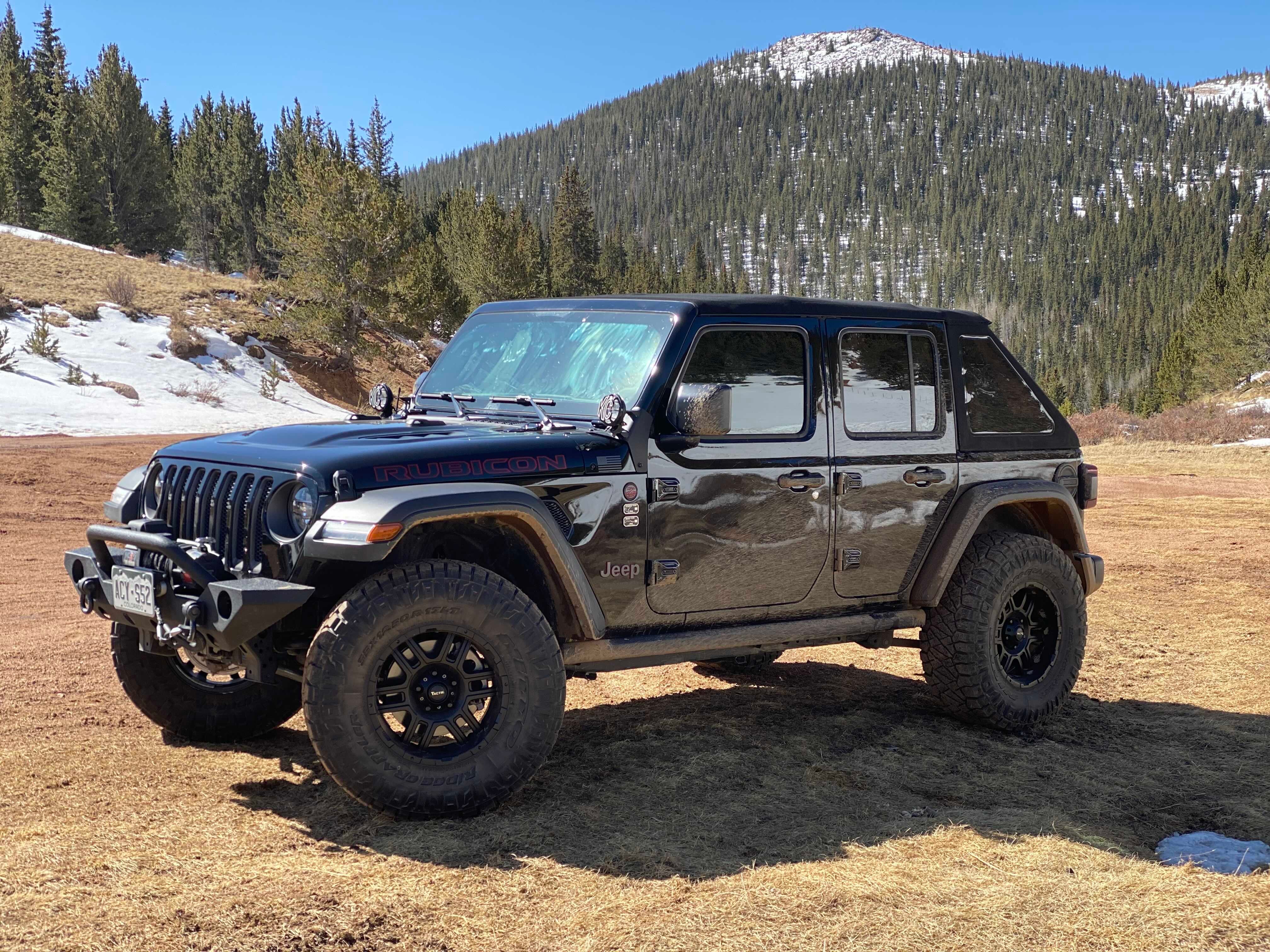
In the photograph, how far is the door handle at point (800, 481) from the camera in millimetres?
5336

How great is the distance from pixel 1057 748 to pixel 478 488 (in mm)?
3524

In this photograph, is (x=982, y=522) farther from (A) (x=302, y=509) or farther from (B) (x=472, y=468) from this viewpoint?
(A) (x=302, y=509)

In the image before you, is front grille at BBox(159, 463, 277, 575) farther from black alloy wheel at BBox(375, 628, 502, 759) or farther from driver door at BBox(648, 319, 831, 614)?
driver door at BBox(648, 319, 831, 614)

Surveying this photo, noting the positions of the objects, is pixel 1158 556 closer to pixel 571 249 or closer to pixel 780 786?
pixel 780 786

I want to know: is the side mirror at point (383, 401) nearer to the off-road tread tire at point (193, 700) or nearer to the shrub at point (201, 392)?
the off-road tread tire at point (193, 700)

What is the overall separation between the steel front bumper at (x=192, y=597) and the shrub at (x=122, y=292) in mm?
34852

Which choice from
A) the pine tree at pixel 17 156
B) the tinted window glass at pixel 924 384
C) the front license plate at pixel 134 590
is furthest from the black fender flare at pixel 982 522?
the pine tree at pixel 17 156

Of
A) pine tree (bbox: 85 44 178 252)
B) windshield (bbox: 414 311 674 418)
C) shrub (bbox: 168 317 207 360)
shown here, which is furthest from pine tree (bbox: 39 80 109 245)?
windshield (bbox: 414 311 674 418)

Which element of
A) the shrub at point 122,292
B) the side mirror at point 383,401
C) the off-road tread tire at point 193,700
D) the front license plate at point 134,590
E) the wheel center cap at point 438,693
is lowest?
the off-road tread tire at point 193,700

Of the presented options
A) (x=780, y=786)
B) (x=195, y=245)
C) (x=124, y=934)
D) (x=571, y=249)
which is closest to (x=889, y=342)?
(x=780, y=786)

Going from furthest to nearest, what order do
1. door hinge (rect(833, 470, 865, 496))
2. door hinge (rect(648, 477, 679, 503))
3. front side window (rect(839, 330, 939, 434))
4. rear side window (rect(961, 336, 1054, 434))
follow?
rear side window (rect(961, 336, 1054, 434)) < front side window (rect(839, 330, 939, 434)) < door hinge (rect(833, 470, 865, 496)) < door hinge (rect(648, 477, 679, 503))

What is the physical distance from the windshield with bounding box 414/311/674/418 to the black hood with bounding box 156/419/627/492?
0.96 feet

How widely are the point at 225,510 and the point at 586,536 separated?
56.4 inches

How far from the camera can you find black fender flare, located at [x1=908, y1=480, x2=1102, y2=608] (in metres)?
5.91
